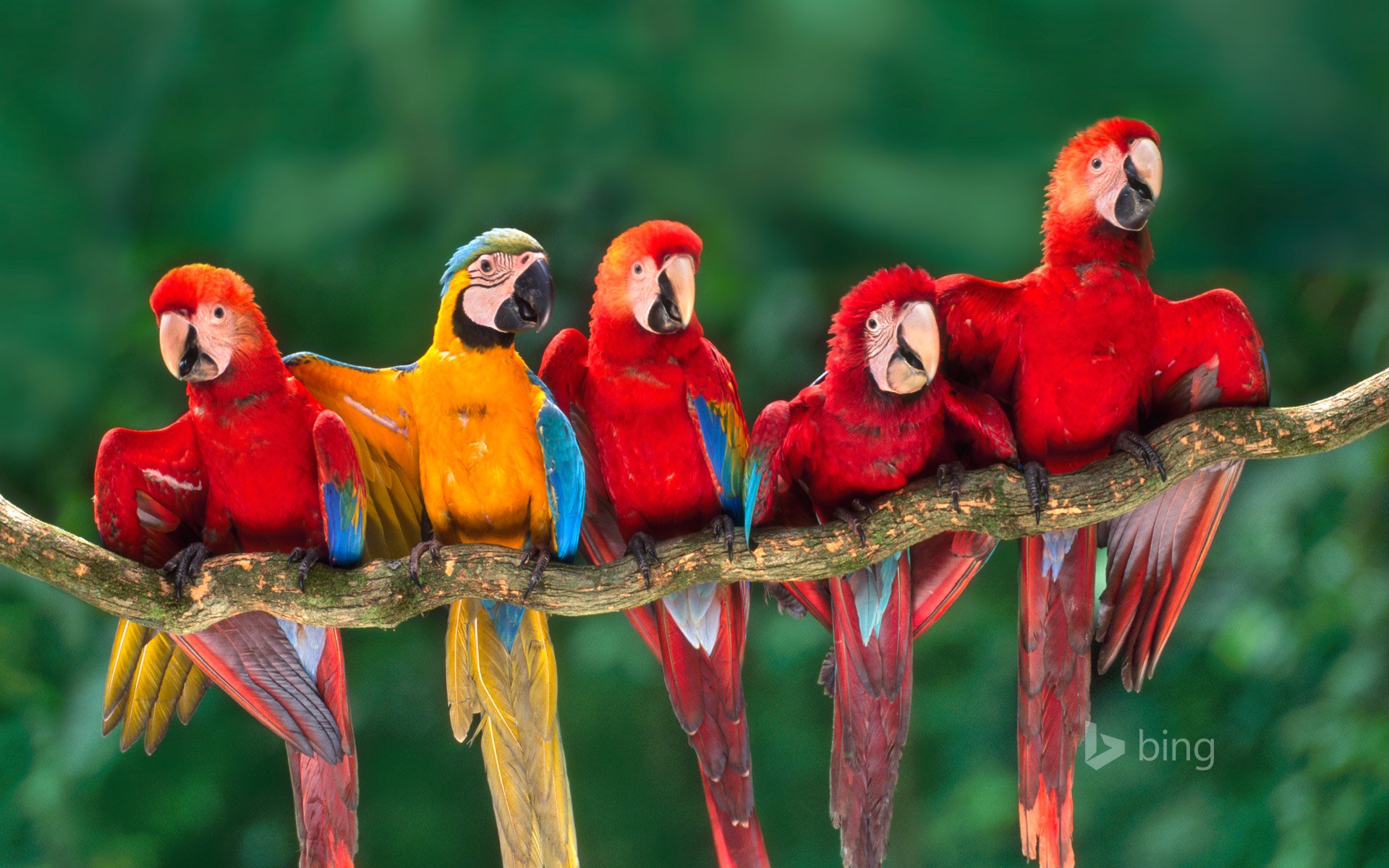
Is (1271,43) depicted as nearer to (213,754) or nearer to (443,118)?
(443,118)

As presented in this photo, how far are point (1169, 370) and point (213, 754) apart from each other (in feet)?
8.03

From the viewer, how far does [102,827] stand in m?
2.60

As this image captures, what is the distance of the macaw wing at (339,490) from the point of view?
1.60 metres

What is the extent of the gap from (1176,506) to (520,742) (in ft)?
3.97

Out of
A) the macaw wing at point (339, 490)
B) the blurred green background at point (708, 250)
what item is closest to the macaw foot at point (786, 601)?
the macaw wing at point (339, 490)

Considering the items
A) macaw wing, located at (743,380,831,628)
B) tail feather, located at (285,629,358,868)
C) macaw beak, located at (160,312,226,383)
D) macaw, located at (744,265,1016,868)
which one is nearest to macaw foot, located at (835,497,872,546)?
macaw, located at (744,265,1016,868)

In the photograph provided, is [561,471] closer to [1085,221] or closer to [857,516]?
[857,516]

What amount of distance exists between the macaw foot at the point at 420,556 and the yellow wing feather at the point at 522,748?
0.54 ft

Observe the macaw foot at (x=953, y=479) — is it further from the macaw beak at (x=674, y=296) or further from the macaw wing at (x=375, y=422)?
the macaw wing at (x=375, y=422)

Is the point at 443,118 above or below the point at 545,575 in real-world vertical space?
above

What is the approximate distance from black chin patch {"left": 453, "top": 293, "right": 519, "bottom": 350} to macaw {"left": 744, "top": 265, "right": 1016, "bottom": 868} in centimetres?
45

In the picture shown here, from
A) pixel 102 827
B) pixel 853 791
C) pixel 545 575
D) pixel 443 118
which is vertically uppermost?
pixel 443 118

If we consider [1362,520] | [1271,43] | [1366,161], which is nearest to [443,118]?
[1271,43]

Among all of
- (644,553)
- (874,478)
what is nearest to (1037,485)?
(874,478)
